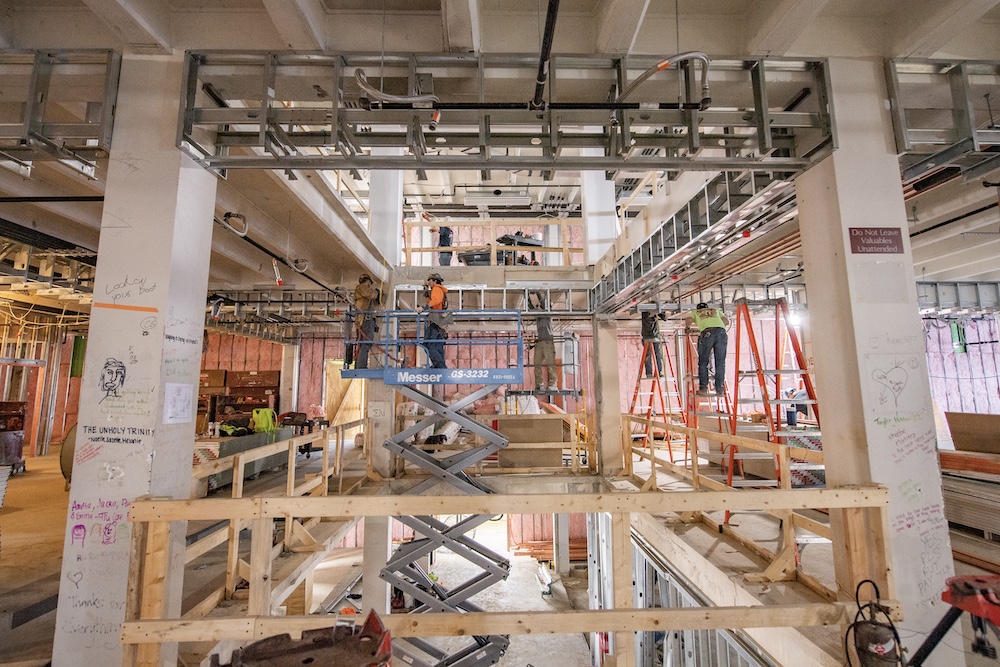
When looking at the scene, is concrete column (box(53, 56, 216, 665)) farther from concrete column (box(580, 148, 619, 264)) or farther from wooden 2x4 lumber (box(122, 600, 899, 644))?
concrete column (box(580, 148, 619, 264))

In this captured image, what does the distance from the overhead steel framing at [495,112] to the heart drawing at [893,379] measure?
6.70ft

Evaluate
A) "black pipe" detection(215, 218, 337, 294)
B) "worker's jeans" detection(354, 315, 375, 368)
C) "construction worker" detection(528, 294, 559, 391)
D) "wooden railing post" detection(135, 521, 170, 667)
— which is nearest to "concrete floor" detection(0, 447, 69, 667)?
"wooden railing post" detection(135, 521, 170, 667)

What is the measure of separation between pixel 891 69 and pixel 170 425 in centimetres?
747

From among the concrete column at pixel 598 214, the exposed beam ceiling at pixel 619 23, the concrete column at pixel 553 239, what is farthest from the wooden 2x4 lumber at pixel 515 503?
the concrete column at pixel 553 239

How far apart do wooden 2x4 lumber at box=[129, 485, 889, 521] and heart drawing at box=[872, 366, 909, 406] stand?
1.20 meters

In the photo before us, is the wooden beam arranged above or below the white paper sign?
below

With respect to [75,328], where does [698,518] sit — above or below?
below

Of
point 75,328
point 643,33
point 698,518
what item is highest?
point 643,33

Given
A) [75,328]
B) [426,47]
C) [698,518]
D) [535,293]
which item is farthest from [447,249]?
[75,328]

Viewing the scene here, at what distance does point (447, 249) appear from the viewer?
36.7 ft

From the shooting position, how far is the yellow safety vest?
783cm

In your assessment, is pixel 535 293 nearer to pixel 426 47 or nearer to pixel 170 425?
pixel 426 47

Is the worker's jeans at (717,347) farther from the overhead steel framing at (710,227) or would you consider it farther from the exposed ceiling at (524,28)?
the exposed ceiling at (524,28)

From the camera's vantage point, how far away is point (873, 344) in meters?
3.97
